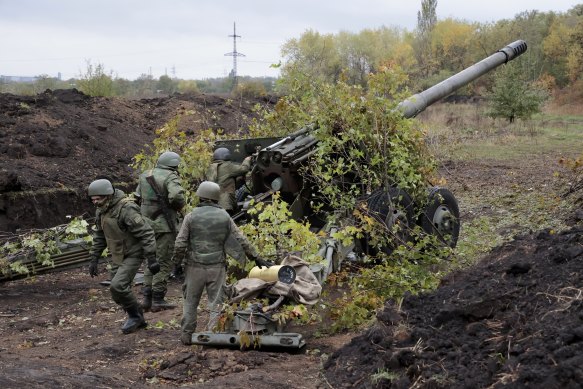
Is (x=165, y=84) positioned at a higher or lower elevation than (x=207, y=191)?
higher

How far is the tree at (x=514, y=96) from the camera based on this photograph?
28328 millimetres

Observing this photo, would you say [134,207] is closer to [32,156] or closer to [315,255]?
[315,255]

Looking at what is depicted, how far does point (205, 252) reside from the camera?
7328 millimetres

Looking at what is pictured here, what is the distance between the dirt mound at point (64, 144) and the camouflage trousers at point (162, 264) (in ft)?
17.3

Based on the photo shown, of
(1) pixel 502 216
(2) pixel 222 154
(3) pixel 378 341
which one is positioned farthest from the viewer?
(1) pixel 502 216

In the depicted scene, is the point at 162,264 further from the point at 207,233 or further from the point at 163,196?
the point at 207,233

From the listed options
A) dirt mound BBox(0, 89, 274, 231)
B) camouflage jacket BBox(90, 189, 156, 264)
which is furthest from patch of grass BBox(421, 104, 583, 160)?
camouflage jacket BBox(90, 189, 156, 264)

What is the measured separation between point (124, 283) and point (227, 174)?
283cm

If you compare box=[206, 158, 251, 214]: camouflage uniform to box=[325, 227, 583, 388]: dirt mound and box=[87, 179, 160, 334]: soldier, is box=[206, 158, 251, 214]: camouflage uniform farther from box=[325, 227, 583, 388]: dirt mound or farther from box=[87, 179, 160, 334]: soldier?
box=[325, 227, 583, 388]: dirt mound

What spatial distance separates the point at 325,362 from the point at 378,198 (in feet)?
11.3

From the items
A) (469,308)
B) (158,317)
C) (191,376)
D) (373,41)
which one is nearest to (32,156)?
(158,317)

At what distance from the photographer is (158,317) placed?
875 centimetres

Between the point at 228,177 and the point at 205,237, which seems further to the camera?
the point at 228,177

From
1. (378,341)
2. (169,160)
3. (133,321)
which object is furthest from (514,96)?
(378,341)
